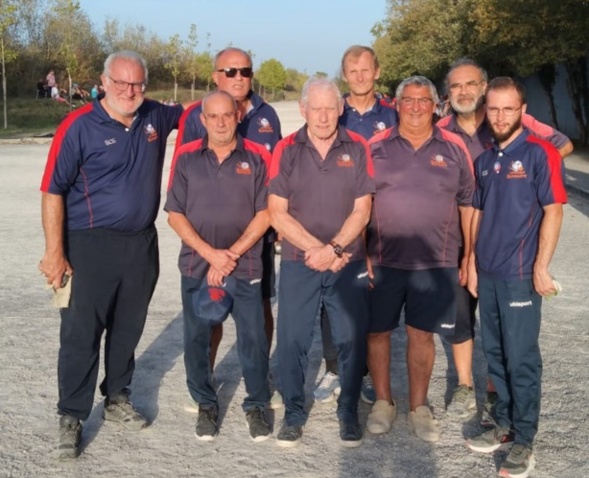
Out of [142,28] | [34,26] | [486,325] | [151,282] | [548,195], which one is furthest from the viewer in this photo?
[142,28]

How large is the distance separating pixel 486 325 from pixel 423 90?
143cm

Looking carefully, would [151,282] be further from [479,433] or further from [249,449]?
[479,433]

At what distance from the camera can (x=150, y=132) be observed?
4.30 meters

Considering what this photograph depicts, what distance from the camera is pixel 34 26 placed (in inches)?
2002

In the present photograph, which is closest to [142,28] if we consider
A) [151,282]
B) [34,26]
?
[34,26]

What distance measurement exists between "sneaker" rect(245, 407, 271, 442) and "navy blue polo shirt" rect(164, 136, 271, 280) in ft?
2.82

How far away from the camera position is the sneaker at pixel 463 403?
179 inches

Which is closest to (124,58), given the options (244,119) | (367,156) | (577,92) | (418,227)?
(244,119)

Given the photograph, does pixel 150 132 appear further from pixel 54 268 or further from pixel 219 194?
pixel 54 268

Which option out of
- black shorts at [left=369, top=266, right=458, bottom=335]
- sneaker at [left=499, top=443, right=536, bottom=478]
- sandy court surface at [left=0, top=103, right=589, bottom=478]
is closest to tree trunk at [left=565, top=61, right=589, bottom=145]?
sandy court surface at [left=0, top=103, right=589, bottom=478]

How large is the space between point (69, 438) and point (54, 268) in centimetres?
99

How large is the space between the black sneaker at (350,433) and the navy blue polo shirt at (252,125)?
1.88m

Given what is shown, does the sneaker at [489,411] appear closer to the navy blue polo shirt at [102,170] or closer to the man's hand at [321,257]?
the man's hand at [321,257]

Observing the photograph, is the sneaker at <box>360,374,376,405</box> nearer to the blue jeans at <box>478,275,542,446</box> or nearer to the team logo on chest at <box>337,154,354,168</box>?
the blue jeans at <box>478,275,542,446</box>
